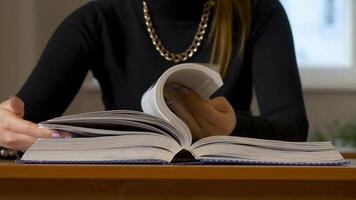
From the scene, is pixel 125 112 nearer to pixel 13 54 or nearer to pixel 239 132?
pixel 239 132

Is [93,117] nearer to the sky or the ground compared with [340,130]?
nearer to the sky

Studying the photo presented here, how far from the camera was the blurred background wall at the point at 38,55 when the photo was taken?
2.22 m

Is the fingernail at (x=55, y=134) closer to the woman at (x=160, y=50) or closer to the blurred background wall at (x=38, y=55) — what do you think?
the woman at (x=160, y=50)

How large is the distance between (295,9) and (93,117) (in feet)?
6.21

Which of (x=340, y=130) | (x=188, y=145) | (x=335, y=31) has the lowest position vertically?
(x=340, y=130)

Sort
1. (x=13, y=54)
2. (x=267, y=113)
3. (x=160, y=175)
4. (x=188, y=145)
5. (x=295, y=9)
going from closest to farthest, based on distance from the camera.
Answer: (x=160, y=175)
(x=188, y=145)
(x=267, y=113)
(x=13, y=54)
(x=295, y=9)

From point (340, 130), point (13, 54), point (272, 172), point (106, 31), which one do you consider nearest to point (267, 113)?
point (106, 31)

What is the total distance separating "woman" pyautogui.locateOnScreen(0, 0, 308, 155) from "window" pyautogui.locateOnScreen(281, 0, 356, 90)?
1.09 m

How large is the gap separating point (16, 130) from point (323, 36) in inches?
72.9

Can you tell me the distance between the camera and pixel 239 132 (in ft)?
3.06

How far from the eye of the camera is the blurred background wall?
2217 mm

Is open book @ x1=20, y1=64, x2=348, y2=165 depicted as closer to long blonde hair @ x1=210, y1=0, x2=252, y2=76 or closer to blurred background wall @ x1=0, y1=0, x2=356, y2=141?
long blonde hair @ x1=210, y1=0, x2=252, y2=76

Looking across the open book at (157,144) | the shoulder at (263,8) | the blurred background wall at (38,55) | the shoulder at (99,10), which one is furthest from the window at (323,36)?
the open book at (157,144)

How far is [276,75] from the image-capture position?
4.17ft
